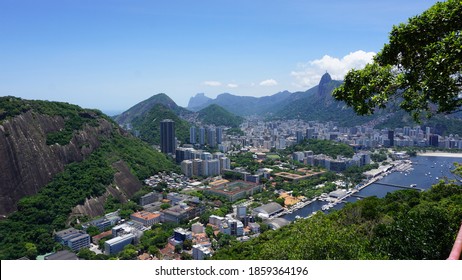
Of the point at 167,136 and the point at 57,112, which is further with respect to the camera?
the point at 167,136

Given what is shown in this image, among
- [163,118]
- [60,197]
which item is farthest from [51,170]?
[163,118]

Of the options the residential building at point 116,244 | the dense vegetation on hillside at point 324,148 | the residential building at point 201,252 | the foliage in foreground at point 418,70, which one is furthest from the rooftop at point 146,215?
the dense vegetation on hillside at point 324,148

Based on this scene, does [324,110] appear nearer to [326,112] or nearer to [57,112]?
[326,112]

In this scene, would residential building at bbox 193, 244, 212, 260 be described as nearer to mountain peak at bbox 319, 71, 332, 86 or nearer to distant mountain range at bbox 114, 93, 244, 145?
distant mountain range at bbox 114, 93, 244, 145

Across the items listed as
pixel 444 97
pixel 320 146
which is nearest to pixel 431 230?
pixel 444 97

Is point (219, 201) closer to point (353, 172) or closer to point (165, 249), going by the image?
point (165, 249)

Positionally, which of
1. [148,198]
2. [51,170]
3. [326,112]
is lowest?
[148,198]

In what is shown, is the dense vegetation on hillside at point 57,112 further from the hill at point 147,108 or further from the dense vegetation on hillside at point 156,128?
the hill at point 147,108

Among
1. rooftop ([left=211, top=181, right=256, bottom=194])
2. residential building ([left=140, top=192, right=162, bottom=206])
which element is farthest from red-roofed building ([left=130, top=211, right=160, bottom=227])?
rooftop ([left=211, top=181, right=256, bottom=194])
